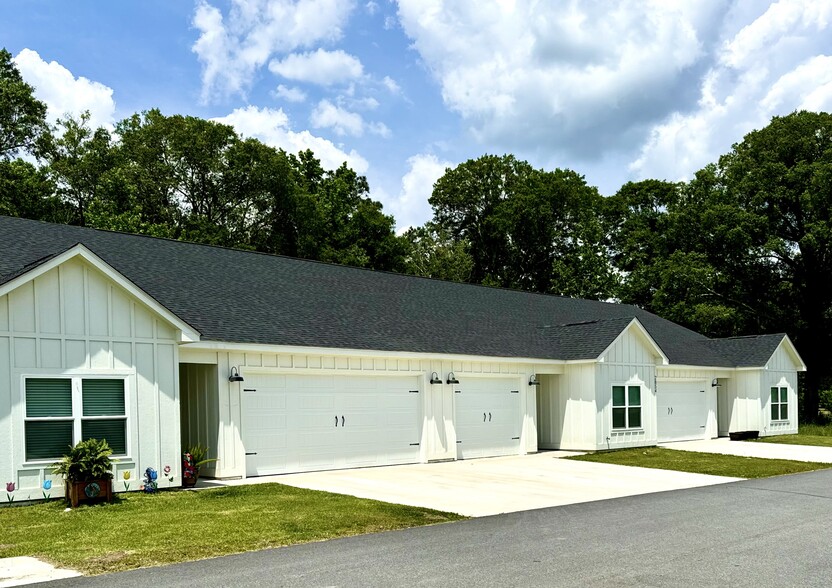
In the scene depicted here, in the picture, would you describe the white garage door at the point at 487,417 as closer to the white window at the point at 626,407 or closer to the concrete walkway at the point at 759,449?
the white window at the point at 626,407

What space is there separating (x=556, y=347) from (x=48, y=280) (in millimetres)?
15027

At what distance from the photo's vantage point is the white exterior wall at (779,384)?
3089 cm

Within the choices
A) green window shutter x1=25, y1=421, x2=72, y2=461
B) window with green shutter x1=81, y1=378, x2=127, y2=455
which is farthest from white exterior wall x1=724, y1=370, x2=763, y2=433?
green window shutter x1=25, y1=421, x2=72, y2=461

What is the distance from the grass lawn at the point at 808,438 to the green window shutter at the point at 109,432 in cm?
2218

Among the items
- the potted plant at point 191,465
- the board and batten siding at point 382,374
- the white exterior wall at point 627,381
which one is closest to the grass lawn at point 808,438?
the white exterior wall at point 627,381

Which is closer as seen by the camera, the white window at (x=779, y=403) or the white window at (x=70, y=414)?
the white window at (x=70, y=414)

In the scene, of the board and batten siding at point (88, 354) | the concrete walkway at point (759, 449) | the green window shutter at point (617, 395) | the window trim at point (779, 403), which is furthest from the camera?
the window trim at point (779, 403)

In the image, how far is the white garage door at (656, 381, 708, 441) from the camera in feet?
89.6

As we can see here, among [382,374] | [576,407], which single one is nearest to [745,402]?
[576,407]

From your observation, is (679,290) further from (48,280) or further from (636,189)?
(48,280)

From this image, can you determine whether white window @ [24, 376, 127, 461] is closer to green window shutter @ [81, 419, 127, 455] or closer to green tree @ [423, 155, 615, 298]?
green window shutter @ [81, 419, 127, 455]

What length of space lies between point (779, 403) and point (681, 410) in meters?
6.18

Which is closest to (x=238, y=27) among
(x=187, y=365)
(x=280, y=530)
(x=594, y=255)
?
(x=187, y=365)

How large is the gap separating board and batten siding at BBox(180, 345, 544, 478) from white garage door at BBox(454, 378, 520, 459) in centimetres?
21
